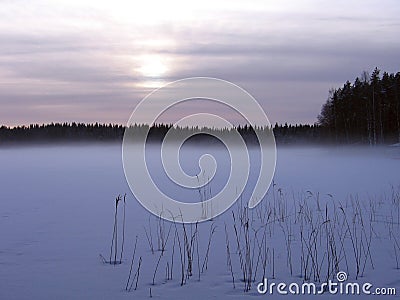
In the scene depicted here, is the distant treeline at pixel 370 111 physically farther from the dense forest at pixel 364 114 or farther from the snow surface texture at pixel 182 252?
A: the snow surface texture at pixel 182 252

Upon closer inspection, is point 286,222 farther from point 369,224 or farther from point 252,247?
point 252,247

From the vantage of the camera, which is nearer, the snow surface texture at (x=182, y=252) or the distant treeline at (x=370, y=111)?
the snow surface texture at (x=182, y=252)

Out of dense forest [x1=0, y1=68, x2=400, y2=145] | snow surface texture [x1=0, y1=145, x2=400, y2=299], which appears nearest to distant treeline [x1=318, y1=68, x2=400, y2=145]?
dense forest [x1=0, y1=68, x2=400, y2=145]

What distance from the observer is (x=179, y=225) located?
8.98 metres

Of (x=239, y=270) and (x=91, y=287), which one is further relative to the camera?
(x=239, y=270)

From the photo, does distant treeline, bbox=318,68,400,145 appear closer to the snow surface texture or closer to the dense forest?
the dense forest

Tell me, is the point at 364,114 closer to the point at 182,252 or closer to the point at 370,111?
the point at 370,111

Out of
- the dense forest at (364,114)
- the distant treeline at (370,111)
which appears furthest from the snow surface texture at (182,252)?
the distant treeline at (370,111)

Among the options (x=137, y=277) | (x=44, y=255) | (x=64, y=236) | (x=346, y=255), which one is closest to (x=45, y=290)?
(x=137, y=277)

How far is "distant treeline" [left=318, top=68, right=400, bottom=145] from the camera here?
52406mm

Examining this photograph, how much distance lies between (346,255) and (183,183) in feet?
31.2

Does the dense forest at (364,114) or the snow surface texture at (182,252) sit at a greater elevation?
the dense forest at (364,114)

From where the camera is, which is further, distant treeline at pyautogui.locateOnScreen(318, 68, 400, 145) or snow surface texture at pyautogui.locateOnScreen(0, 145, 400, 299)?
distant treeline at pyautogui.locateOnScreen(318, 68, 400, 145)

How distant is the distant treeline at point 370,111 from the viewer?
52406 mm
